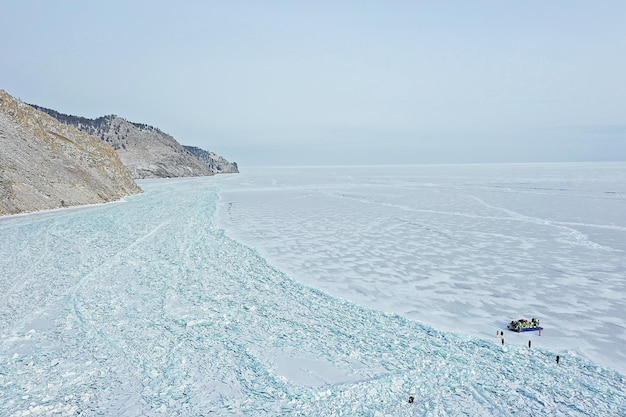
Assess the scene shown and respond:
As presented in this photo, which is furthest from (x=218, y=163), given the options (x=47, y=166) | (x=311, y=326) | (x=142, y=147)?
(x=311, y=326)

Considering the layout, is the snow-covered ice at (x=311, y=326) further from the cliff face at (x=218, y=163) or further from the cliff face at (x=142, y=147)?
the cliff face at (x=218, y=163)

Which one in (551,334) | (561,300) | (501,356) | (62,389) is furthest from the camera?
(561,300)

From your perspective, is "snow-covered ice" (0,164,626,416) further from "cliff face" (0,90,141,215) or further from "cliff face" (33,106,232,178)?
"cliff face" (33,106,232,178)

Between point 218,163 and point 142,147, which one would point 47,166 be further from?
point 218,163

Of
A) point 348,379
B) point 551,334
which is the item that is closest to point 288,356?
point 348,379

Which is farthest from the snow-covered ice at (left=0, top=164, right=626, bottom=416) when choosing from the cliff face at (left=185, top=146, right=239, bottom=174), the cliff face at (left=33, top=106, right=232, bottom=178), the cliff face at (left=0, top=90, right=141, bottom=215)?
the cliff face at (left=185, top=146, right=239, bottom=174)

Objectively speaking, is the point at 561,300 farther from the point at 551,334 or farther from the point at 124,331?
the point at 124,331
